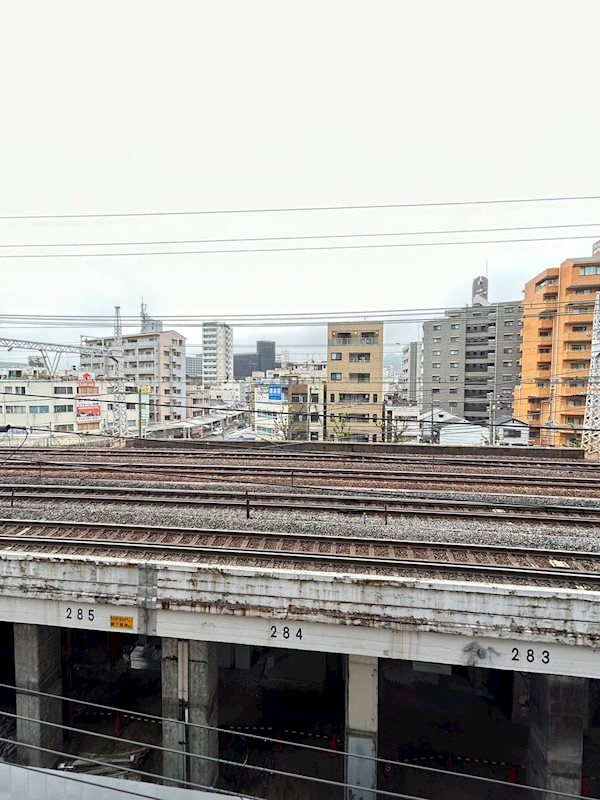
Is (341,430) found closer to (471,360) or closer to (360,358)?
(360,358)

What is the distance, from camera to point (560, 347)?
120 ft

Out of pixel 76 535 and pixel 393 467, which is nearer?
pixel 76 535

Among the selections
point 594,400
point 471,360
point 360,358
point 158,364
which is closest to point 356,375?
point 360,358

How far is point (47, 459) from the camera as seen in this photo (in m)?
14.5

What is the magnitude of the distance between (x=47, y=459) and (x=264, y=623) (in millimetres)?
11454

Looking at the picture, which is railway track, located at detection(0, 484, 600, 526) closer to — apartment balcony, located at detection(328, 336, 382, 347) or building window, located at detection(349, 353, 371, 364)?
building window, located at detection(349, 353, 371, 364)

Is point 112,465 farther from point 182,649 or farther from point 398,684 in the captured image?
point 398,684

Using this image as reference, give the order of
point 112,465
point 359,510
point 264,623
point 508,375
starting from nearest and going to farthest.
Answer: point 264,623 → point 359,510 → point 112,465 → point 508,375

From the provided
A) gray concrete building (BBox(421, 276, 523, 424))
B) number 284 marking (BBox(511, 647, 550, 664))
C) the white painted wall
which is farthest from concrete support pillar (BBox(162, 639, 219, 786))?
gray concrete building (BBox(421, 276, 523, 424))

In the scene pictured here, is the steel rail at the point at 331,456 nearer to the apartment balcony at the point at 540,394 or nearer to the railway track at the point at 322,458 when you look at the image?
the railway track at the point at 322,458

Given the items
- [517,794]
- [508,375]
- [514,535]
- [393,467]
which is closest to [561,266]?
[508,375]

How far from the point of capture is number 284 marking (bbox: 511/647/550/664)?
5699 mm

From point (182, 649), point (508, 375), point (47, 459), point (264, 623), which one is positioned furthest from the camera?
point (508, 375)

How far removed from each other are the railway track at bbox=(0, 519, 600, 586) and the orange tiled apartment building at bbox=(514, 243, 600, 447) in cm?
3009
